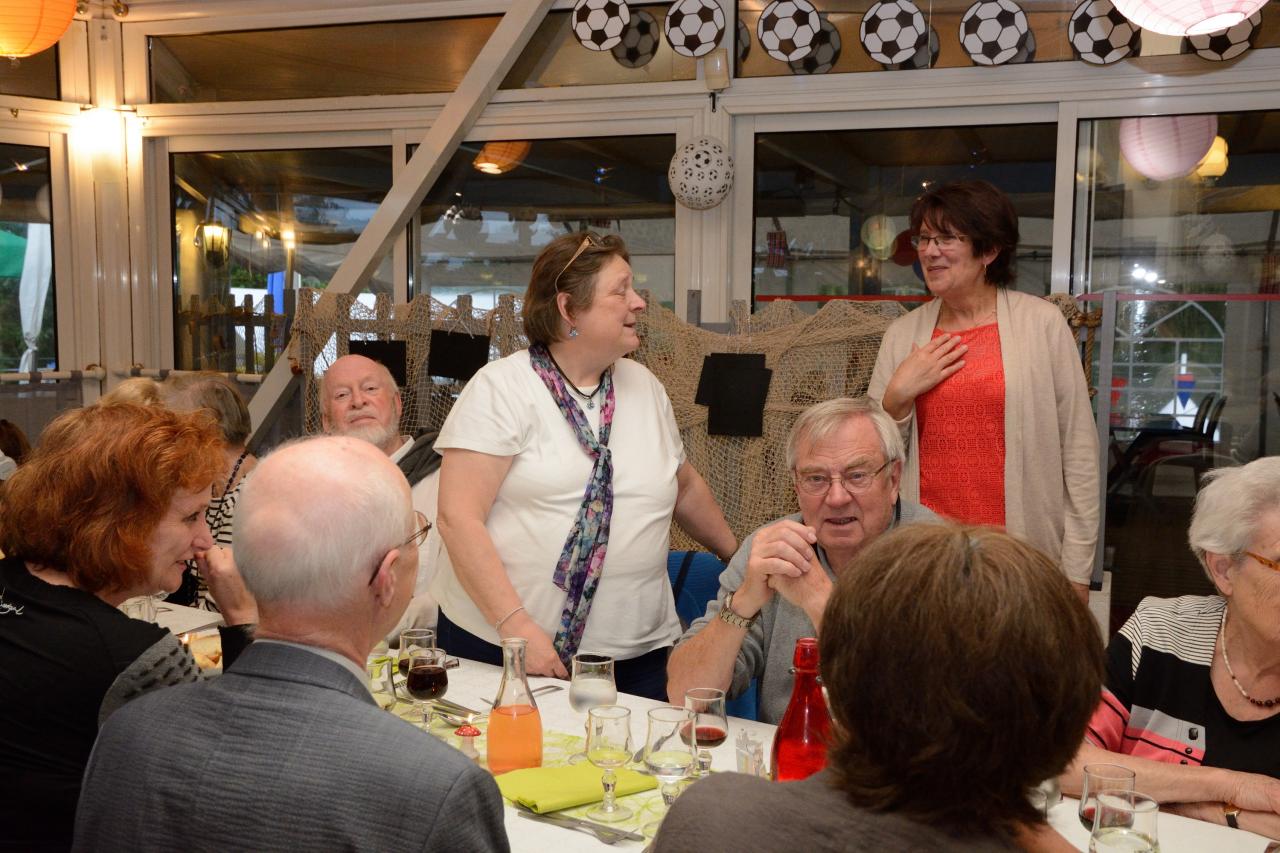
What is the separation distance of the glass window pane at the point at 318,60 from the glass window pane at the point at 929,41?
1.31 meters

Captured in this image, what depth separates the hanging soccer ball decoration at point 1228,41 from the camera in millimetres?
4012

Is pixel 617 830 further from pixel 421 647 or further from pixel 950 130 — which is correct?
pixel 950 130

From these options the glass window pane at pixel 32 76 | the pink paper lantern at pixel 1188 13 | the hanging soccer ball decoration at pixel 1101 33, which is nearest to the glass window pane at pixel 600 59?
the hanging soccer ball decoration at pixel 1101 33

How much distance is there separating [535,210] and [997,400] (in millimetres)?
2764

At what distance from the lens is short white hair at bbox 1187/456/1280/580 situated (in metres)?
1.88

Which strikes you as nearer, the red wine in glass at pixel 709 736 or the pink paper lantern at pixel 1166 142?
the red wine in glass at pixel 709 736

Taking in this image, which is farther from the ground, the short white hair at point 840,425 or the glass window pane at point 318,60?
the glass window pane at point 318,60

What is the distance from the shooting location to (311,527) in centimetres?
133

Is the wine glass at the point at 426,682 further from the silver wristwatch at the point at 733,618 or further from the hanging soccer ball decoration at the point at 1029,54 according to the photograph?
the hanging soccer ball decoration at the point at 1029,54

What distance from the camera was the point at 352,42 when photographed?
5383 mm

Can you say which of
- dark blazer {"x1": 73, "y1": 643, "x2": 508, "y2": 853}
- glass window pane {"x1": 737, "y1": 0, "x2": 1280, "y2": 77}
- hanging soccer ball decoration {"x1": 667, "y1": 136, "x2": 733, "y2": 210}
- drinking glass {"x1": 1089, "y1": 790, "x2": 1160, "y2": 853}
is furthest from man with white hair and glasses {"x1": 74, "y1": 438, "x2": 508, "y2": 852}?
glass window pane {"x1": 737, "y1": 0, "x2": 1280, "y2": 77}

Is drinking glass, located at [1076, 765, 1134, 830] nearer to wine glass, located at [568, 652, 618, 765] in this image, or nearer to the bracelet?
wine glass, located at [568, 652, 618, 765]

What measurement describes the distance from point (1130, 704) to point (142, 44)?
557 centimetres

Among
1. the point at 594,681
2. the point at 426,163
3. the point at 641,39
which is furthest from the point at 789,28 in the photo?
the point at 594,681
